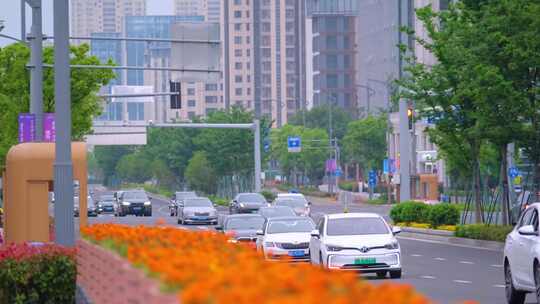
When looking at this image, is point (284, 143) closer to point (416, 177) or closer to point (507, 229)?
point (416, 177)

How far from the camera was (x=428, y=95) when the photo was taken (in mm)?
48844

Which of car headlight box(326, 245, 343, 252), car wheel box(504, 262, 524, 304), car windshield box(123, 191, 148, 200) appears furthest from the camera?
car windshield box(123, 191, 148, 200)

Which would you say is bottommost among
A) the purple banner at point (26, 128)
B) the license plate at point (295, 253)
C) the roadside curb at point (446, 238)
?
the roadside curb at point (446, 238)

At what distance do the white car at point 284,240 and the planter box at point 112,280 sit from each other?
15873 mm

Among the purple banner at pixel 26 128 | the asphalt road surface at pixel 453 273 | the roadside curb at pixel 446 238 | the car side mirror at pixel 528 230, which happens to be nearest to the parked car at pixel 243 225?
the asphalt road surface at pixel 453 273

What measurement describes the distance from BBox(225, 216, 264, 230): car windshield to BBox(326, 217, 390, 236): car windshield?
11699 millimetres

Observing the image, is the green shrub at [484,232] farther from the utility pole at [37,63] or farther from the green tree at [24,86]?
the green tree at [24,86]

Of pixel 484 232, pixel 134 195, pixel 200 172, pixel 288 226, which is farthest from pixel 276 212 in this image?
pixel 200 172

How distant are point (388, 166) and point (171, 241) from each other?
3573 inches

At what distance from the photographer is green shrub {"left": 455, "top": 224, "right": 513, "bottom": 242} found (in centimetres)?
4367

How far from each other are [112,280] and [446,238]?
127 ft

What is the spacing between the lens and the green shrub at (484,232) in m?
43.7

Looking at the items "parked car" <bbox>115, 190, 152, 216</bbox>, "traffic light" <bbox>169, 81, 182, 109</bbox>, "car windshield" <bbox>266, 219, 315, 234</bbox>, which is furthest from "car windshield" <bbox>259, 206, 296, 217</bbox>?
"parked car" <bbox>115, 190, 152, 216</bbox>

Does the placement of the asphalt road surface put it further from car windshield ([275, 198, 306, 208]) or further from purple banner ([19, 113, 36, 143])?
car windshield ([275, 198, 306, 208])
